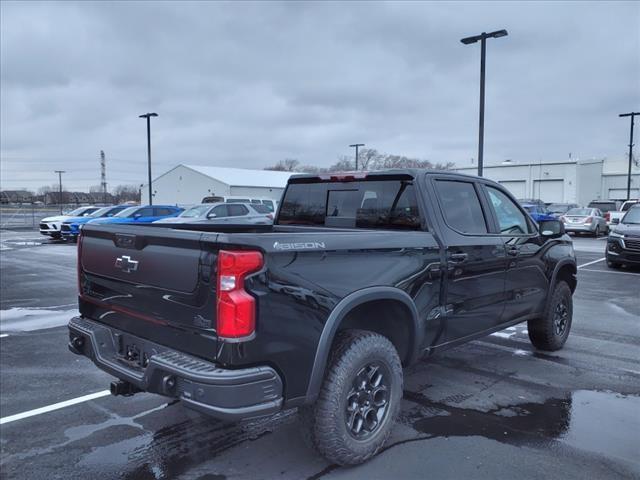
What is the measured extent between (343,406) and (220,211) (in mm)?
17457

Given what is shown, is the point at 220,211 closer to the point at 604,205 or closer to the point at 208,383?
the point at 208,383

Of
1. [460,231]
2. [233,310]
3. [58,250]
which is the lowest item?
[58,250]

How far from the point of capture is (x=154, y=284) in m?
3.16

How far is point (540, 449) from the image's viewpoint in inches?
142

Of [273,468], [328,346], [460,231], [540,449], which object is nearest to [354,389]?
[328,346]

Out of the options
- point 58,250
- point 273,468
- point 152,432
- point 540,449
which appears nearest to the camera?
point 273,468

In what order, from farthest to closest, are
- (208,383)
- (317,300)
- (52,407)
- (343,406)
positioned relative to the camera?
(52,407) < (343,406) < (317,300) < (208,383)

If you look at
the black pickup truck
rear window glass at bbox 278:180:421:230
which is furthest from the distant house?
the black pickup truck

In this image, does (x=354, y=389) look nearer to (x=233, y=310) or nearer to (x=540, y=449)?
(x=233, y=310)

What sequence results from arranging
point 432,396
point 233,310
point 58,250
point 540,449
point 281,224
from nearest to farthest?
1. point 233,310
2. point 540,449
3. point 432,396
4. point 281,224
5. point 58,250

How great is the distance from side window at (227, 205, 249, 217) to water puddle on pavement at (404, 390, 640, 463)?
16807mm

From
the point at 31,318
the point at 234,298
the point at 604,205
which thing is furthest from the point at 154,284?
the point at 604,205

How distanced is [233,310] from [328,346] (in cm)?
70

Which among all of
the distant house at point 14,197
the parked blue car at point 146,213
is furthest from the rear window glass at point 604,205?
the distant house at point 14,197
